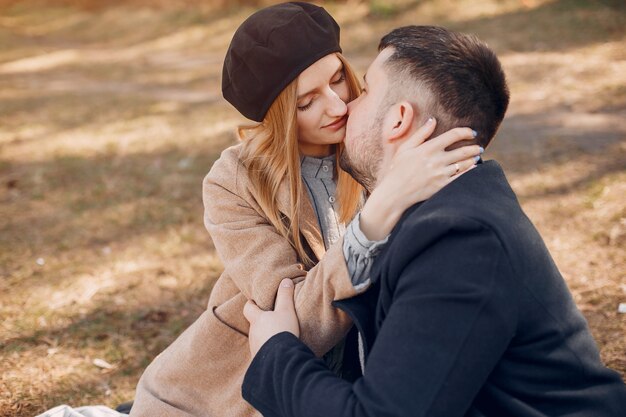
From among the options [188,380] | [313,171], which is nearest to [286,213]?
[313,171]

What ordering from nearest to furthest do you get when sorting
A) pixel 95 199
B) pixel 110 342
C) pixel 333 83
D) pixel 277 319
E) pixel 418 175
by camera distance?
pixel 418 175 < pixel 277 319 < pixel 333 83 < pixel 110 342 < pixel 95 199

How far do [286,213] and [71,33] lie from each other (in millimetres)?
20515

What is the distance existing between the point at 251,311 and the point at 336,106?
878 mm

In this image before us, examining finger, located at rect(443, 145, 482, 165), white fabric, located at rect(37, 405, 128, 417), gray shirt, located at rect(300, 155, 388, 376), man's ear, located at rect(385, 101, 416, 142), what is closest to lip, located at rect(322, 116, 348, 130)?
gray shirt, located at rect(300, 155, 388, 376)

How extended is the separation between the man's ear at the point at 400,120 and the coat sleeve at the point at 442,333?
52cm

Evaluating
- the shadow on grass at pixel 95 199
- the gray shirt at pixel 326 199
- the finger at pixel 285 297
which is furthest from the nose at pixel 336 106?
the shadow on grass at pixel 95 199

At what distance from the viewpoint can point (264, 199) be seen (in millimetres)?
2619

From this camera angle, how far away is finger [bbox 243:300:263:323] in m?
2.33

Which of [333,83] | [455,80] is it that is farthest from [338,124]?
[455,80]

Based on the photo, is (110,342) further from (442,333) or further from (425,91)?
(442,333)

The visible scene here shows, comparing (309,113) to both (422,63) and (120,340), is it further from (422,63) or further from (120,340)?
(120,340)

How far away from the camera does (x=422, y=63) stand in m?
2.11

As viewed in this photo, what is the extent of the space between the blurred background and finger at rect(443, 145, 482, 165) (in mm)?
2023

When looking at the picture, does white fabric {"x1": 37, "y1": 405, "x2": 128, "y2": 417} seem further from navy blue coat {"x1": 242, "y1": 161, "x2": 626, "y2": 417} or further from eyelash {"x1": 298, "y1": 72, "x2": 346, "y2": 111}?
eyelash {"x1": 298, "y1": 72, "x2": 346, "y2": 111}
